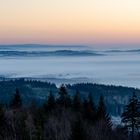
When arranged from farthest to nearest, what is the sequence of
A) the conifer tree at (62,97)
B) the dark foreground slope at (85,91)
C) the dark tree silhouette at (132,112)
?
the dark foreground slope at (85,91)
the conifer tree at (62,97)
the dark tree silhouette at (132,112)

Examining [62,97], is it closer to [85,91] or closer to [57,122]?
[57,122]

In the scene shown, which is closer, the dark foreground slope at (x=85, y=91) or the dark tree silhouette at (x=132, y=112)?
the dark tree silhouette at (x=132, y=112)

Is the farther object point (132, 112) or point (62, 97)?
point (62, 97)

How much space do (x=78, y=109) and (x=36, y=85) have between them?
5031 inches

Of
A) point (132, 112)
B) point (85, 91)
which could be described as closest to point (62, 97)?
point (132, 112)

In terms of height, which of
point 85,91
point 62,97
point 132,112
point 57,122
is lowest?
point 85,91

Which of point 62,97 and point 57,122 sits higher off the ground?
point 62,97

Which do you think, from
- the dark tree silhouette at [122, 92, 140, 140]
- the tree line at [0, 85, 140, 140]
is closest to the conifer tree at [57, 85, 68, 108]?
the tree line at [0, 85, 140, 140]

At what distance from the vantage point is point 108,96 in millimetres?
147125

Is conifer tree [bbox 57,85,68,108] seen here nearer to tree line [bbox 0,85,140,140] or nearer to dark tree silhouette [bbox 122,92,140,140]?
tree line [bbox 0,85,140,140]

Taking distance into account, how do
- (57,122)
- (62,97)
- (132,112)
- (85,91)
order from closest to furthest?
1. (57,122)
2. (132,112)
3. (62,97)
4. (85,91)

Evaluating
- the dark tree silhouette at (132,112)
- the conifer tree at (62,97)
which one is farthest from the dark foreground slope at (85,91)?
the dark tree silhouette at (132,112)

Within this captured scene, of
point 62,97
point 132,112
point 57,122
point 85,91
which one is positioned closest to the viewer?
point 57,122

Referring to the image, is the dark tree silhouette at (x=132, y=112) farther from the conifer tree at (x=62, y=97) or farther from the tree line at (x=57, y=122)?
the conifer tree at (x=62, y=97)
